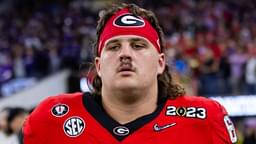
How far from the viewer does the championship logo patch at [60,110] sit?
3.19 m

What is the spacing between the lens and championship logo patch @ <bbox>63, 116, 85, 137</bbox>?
10.2 ft

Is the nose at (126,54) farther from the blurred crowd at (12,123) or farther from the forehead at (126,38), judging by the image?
the blurred crowd at (12,123)

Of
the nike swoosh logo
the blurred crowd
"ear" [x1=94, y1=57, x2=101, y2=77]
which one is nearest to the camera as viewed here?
the nike swoosh logo

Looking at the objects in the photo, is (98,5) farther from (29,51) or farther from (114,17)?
(114,17)

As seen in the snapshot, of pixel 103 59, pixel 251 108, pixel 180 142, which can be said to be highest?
pixel 103 59

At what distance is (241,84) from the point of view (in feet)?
34.9

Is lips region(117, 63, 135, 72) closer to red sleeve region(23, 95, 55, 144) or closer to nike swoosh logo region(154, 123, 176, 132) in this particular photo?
nike swoosh logo region(154, 123, 176, 132)

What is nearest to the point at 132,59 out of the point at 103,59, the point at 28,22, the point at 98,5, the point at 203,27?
the point at 103,59

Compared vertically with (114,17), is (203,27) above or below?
below

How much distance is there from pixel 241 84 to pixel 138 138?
771 cm

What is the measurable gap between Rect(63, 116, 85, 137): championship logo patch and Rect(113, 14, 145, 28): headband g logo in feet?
1.45

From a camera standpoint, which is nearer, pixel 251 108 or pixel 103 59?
pixel 103 59

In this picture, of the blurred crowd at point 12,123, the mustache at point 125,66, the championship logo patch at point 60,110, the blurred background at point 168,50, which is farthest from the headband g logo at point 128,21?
the blurred background at point 168,50

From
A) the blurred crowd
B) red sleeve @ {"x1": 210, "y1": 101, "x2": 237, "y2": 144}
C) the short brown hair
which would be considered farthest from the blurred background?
red sleeve @ {"x1": 210, "y1": 101, "x2": 237, "y2": 144}
